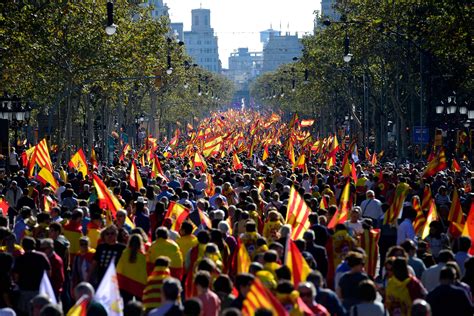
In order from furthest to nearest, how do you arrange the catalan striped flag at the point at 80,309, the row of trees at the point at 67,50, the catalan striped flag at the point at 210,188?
1. the row of trees at the point at 67,50
2. the catalan striped flag at the point at 210,188
3. the catalan striped flag at the point at 80,309

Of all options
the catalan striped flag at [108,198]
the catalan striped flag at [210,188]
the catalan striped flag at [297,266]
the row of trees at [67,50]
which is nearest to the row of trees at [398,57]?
the row of trees at [67,50]

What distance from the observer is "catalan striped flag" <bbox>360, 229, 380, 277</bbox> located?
17.0 meters

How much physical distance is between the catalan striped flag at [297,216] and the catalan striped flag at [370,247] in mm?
763

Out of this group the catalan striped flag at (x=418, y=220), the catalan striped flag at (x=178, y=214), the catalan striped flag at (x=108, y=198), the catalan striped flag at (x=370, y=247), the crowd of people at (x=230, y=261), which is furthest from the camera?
the catalan striped flag at (x=108, y=198)

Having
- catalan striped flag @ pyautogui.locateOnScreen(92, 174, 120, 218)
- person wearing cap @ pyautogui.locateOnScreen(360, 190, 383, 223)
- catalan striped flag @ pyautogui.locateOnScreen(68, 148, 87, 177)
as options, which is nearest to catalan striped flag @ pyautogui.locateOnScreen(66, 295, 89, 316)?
catalan striped flag @ pyautogui.locateOnScreen(92, 174, 120, 218)

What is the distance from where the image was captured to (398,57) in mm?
54406

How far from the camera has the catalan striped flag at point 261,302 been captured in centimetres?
916

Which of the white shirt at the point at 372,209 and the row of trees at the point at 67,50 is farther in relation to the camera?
the row of trees at the point at 67,50

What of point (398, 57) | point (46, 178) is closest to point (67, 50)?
point (398, 57)

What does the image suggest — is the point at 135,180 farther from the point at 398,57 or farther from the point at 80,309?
the point at 398,57

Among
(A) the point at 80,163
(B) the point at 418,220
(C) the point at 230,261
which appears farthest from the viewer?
(A) the point at 80,163

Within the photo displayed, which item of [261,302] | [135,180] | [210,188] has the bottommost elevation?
[210,188]

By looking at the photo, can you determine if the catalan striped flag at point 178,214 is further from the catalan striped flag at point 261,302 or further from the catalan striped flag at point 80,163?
the catalan striped flag at point 80,163

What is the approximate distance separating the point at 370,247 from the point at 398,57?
38.0 m
